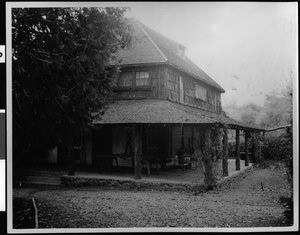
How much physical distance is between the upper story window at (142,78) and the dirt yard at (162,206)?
4.37 meters

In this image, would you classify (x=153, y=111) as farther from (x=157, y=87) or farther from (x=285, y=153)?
(x=285, y=153)

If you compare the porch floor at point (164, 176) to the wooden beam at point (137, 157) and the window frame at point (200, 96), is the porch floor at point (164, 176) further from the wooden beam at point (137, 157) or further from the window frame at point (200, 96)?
the window frame at point (200, 96)

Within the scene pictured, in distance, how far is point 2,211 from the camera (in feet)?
23.8

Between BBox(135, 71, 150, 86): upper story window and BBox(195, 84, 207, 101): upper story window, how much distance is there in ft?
9.74

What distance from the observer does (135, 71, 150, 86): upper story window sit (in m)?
13.9

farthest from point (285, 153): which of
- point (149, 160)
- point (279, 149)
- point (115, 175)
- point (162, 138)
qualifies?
point (162, 138)

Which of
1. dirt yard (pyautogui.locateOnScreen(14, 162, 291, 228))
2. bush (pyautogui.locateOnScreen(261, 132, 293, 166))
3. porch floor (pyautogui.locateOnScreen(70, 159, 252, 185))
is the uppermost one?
bush (pyautogui.locateOnScreen(261, 132, 293, 166))

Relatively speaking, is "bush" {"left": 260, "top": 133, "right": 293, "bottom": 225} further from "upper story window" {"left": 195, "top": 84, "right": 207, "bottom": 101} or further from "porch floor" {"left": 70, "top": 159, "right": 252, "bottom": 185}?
"upper story window" {"left": 195, "top": 84, "right": 207, "bottom": 101}

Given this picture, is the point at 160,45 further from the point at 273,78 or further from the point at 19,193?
the point at 19,193

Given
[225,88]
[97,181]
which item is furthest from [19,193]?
[225,88]

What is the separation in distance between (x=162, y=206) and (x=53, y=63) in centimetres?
454

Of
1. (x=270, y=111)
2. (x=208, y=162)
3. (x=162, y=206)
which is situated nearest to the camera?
(x=162, y=206)

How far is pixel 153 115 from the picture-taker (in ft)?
39.8

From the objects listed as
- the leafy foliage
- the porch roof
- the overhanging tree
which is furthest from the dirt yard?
the porch roof
